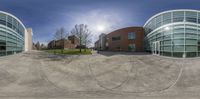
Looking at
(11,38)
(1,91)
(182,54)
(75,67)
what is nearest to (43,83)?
(1,91)

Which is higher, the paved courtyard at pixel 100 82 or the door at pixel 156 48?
the door at pixel 156 48

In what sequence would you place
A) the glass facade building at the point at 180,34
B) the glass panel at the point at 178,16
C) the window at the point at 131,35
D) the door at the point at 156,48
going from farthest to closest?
the window at the point at 131,35, the door at the point at 156,48, the glass panel at the point at 178,16, the glass facade building at the point at 180,34

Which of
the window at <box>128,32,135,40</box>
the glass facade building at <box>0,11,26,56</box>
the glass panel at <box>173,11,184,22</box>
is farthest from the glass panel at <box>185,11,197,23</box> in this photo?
the glass facade building at <box>0,11,26,56</box>

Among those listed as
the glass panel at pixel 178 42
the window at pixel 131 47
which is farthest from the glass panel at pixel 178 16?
the window at pixel 131 47

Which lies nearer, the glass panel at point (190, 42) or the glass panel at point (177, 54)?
the glass panel at point (177, 54)

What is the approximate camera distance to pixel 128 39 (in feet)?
140

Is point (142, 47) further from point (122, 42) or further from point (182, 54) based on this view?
point (182, 54)

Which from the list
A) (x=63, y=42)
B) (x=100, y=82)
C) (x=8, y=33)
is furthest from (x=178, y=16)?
(x=63, y=42)

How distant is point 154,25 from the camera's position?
3039cm

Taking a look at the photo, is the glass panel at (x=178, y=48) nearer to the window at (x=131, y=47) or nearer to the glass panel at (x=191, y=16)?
the glass panel at (x=191, y=16)

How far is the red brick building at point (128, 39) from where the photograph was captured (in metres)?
40.2

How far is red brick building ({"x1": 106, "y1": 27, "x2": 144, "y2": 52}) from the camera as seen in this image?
40188 mm

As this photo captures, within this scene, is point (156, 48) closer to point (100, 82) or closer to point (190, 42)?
point (190, 42)

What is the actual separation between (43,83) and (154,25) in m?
25.1
